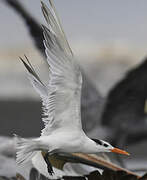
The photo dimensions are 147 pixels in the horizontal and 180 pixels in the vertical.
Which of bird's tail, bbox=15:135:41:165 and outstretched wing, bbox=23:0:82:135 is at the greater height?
outstretched wing, bbox=23:0:82:135

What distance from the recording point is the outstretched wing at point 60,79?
0.93 m

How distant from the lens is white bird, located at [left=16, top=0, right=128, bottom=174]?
938mm

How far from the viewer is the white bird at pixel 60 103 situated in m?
0.94

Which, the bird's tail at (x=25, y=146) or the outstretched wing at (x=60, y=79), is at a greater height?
the outstretched wing at (x=60, y=79)

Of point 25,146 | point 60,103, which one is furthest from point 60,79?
point 25,146

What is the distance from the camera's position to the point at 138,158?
9.39 ft

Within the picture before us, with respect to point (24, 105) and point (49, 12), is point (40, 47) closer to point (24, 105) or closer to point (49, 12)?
point (24, 105)

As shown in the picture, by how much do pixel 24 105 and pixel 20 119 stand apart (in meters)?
0.14

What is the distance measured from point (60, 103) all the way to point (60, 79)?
5 cm

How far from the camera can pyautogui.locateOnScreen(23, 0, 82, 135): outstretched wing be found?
3.06ft

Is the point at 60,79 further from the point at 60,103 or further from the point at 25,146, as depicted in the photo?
the point at 25,146

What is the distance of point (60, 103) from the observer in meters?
0.98

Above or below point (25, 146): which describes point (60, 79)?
above

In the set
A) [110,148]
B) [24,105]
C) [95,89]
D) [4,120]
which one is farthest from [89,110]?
[110,148]
